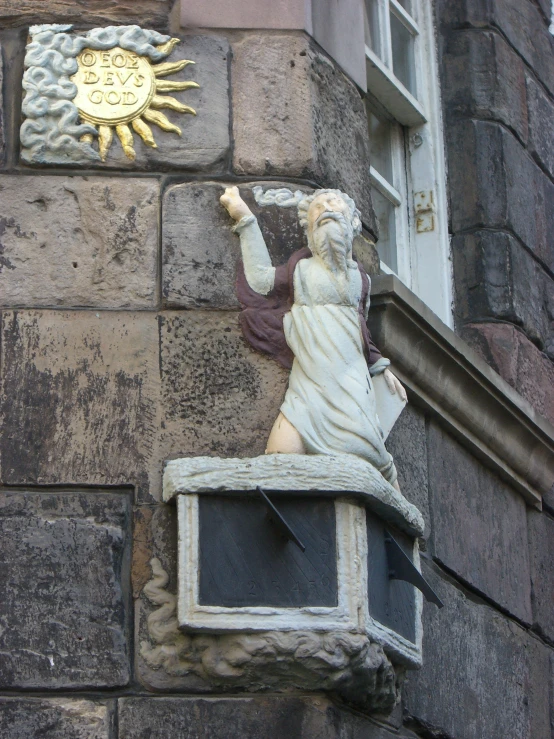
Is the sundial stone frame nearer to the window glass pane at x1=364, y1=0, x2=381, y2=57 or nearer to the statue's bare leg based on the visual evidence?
the statue's bare leg

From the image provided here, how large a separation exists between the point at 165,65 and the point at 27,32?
401mm

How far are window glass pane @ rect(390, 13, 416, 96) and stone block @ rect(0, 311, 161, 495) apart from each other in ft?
8.13

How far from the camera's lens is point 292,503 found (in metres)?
4.41

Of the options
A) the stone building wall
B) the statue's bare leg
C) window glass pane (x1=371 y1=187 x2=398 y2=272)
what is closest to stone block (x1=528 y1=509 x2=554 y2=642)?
the stone building wall

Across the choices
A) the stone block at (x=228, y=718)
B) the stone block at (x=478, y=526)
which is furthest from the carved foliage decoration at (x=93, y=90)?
the stone block at (x=228, y=718)

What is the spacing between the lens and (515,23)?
7.12 metres

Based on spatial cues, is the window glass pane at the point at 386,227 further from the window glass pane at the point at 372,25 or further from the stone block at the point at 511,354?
the window glass pane at the point at 372,25

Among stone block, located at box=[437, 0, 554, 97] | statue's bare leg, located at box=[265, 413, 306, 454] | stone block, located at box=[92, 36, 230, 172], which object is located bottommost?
statue's bare leg, located at box=[265, 413, 306, 454]

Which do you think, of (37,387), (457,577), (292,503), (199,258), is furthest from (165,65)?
(457,577)

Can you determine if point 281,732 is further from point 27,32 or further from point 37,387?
point 27,32

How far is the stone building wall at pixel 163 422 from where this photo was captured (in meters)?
4.34

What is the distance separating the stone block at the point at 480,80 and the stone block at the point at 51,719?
327 cm

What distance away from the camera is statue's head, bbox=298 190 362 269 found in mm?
4754

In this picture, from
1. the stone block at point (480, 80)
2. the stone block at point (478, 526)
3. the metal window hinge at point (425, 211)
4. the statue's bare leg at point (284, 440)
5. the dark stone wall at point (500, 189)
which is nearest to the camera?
the statue's bare leg at point (284, 440)
